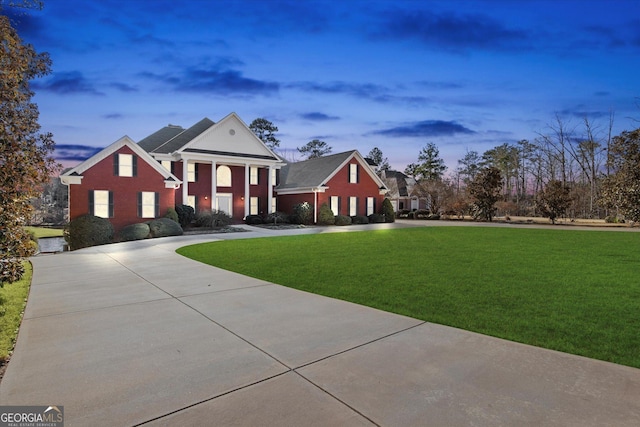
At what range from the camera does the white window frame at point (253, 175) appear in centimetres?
2803

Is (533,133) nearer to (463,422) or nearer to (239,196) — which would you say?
(239,196)

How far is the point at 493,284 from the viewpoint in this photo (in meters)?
6.26

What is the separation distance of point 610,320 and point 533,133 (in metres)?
43.9

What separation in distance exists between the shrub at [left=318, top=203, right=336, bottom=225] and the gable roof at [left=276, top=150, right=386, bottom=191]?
184 cm

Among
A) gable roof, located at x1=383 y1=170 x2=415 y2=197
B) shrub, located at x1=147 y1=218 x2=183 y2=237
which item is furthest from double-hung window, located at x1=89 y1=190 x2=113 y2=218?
gable roof, located at x1=383 y1=170 x2=415 y2=197

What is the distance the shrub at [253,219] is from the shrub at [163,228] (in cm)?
782

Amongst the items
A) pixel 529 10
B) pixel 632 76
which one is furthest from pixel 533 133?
pixel 529 10

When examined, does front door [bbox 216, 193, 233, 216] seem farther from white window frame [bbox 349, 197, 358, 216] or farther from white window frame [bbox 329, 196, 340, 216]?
white window frame [bbox 349, 197, 358, 216]

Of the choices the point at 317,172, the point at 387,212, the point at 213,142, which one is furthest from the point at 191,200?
the point at 387,212

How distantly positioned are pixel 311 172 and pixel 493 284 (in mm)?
24685

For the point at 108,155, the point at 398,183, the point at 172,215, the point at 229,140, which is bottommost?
the point at 172,215

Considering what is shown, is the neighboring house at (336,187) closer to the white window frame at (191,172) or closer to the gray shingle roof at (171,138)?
the white window frame at (191,172)

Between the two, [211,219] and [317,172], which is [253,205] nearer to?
[211,219]

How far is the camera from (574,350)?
10.9 ft
